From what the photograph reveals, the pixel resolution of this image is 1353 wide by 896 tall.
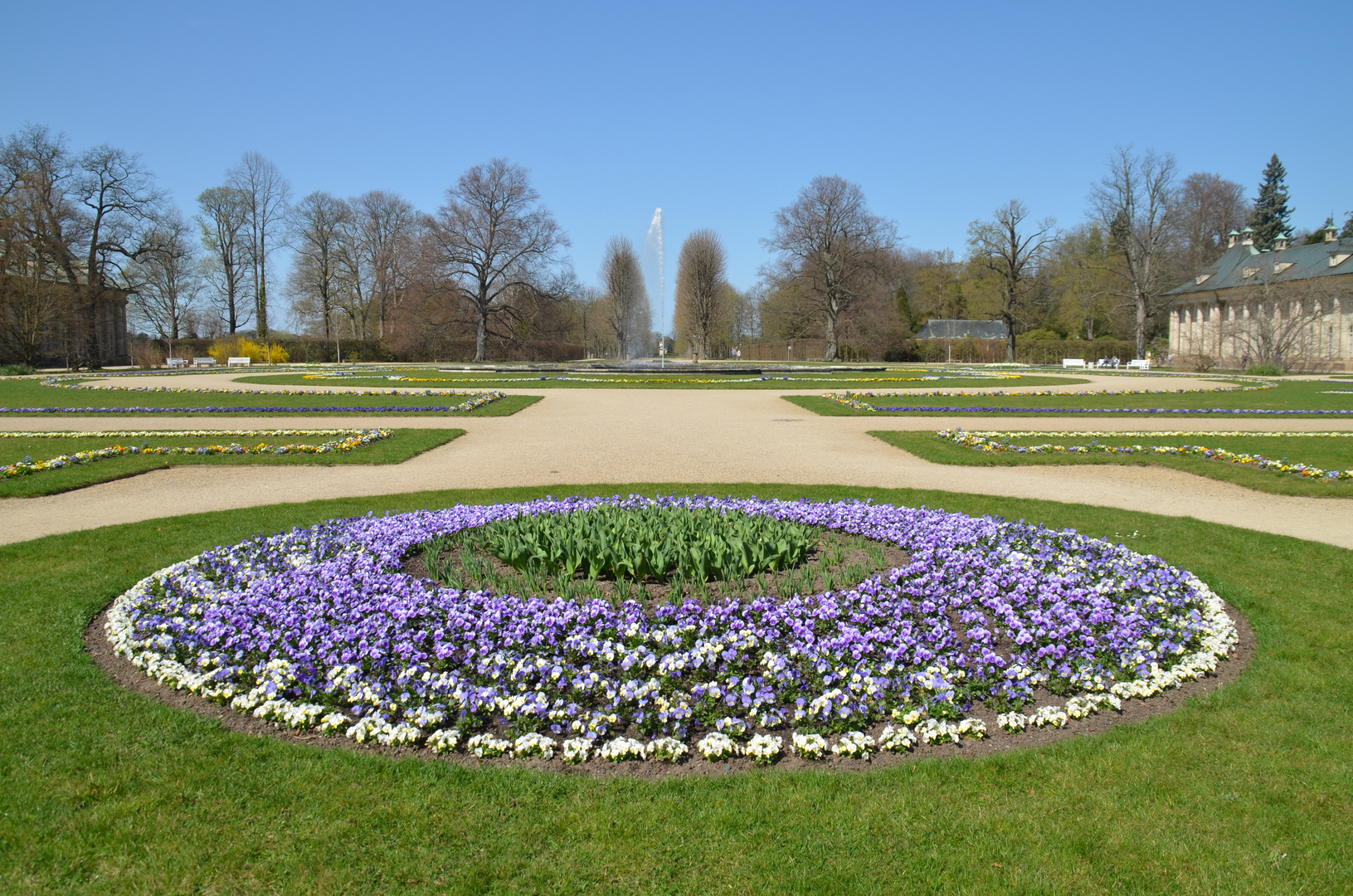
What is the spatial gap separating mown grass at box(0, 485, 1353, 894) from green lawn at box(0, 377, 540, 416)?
15147 millimetres

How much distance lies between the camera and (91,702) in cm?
425

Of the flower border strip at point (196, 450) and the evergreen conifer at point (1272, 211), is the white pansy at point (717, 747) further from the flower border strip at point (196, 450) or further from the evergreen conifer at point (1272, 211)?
the evergreen conifer at point (1272, 211)

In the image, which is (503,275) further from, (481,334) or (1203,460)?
(1203,460)

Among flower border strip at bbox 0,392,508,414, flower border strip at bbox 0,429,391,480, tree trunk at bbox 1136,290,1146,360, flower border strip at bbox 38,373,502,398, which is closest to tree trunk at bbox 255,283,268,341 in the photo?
flower border strip at bbox 38,373,502,398

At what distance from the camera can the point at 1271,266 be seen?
5225cm

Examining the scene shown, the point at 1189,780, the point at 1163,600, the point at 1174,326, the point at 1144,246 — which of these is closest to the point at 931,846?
the point at 1189,780

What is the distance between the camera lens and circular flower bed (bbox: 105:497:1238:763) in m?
4.05

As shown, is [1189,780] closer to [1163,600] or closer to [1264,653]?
[1264,653]

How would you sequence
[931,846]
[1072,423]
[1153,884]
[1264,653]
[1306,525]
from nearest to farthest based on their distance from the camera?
[1153,884]
[931,846]
[1264,653]
[1306,525]
[1072,423]

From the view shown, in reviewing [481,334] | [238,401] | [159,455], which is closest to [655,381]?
[238,401]

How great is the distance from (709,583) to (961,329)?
79.3 m

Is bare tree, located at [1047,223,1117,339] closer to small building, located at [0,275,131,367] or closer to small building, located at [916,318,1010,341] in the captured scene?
small building, located at [916,318,1010,341]

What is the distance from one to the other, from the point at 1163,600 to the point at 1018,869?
3294 mm

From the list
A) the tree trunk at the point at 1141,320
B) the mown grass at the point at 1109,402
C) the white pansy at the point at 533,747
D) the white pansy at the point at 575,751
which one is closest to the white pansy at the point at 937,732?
the white pansy at the point at 575,751
